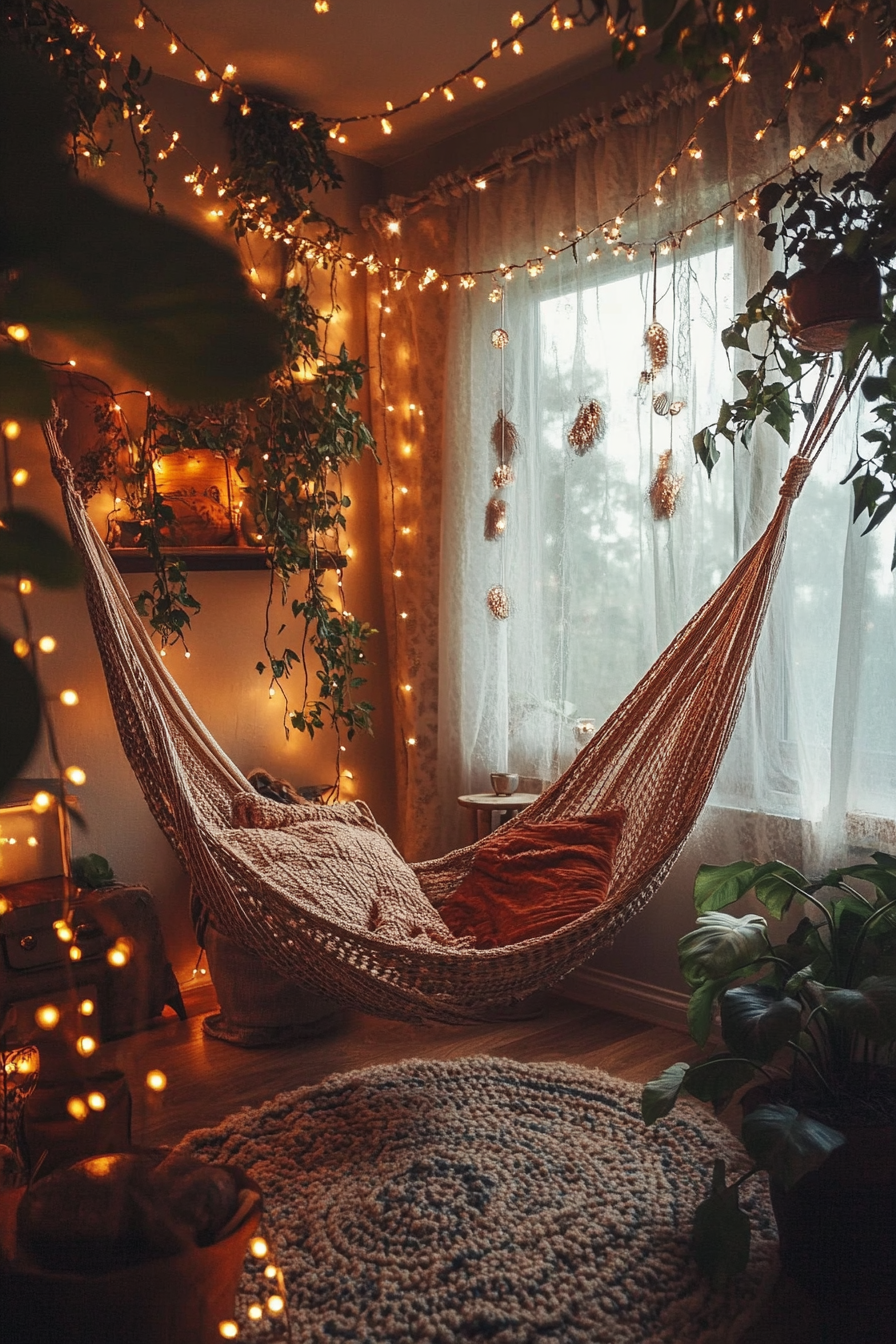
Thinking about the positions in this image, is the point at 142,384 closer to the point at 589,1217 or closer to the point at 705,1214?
the point at 705,1214

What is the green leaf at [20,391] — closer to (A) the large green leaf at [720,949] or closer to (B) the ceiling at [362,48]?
(A) the large green leaf at [720,949]

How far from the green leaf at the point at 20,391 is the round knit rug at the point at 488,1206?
1.54 metres

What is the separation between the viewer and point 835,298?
1842mm

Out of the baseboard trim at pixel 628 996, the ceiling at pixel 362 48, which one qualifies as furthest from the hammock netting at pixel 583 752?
the ceiling at pixel 362 48

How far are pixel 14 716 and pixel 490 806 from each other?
2.89 m

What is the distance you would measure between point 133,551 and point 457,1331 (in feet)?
6.58

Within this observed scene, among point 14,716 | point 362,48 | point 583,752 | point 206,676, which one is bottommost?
point 583,752

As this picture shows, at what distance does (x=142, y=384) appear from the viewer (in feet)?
0.64

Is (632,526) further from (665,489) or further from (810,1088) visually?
(810,1088)

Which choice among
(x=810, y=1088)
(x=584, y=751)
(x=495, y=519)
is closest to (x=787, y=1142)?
(x=810, y=1088)

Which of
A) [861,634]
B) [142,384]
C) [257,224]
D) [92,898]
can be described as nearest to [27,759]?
[142,384]

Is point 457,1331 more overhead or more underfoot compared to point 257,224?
more underfoot

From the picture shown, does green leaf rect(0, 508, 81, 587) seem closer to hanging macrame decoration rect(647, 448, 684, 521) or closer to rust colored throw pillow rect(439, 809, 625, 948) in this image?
rust colored throw pillow rect(439, 809, 625, 948)

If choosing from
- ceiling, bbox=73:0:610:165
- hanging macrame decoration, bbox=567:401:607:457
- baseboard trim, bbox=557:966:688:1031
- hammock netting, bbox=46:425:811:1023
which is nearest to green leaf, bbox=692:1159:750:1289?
hammock netting, bbox=46:425:811:1023
